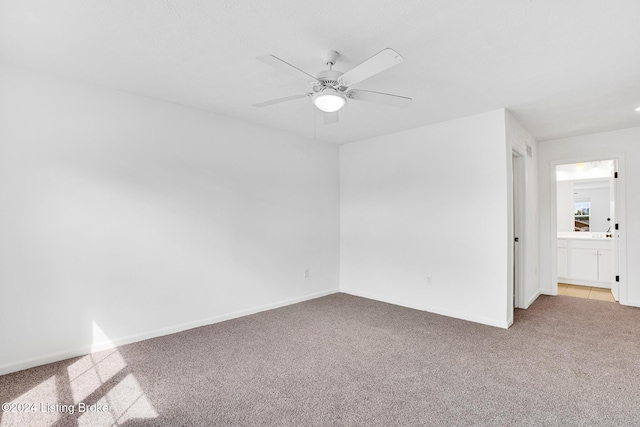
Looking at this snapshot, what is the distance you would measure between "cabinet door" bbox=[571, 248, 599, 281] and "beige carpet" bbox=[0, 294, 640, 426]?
2124 millimetres

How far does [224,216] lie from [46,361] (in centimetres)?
203

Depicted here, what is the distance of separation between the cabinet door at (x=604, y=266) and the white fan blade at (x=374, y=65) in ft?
18.8

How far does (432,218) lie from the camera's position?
164 inches

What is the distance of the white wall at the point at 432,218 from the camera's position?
361 cm

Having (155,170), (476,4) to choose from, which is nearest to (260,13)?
(476,4)

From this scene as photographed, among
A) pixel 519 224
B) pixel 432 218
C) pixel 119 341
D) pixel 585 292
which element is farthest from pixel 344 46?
pixel 585 292

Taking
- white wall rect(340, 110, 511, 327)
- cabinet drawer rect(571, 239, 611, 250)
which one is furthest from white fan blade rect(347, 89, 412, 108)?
cabinet drawer rect(571, 239, 611, 250)

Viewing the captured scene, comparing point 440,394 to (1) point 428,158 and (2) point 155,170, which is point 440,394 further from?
(2) point 155,170

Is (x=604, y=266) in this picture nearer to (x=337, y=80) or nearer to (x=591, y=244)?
(x=591, y=244)

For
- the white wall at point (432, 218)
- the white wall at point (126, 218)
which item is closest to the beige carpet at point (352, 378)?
the white wall at point (126, 218)

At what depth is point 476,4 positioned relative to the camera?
1.78 meters

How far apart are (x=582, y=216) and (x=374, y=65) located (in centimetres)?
675

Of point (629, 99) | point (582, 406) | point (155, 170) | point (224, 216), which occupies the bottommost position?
point (582, 406)

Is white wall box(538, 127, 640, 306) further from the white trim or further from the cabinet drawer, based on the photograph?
the cabinet drawer
